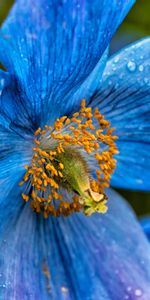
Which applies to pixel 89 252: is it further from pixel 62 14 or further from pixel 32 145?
pixel 62 14

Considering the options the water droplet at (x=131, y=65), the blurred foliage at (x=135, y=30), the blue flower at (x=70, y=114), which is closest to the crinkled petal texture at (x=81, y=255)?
the blue flower at (x=70, y=114)

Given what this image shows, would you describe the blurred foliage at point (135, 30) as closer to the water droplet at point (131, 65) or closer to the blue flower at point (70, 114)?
the blue flower at point (70, 114)

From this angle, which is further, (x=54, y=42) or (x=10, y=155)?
(x=10, y=155)

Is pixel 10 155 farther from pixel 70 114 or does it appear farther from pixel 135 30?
pixel 135 30

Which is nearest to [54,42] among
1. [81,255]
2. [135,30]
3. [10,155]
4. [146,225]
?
[10,155]

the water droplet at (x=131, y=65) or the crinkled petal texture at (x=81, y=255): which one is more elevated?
the water droplet at (x=131, y=65)

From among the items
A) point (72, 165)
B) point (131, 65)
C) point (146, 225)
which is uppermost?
point (131, 65)
